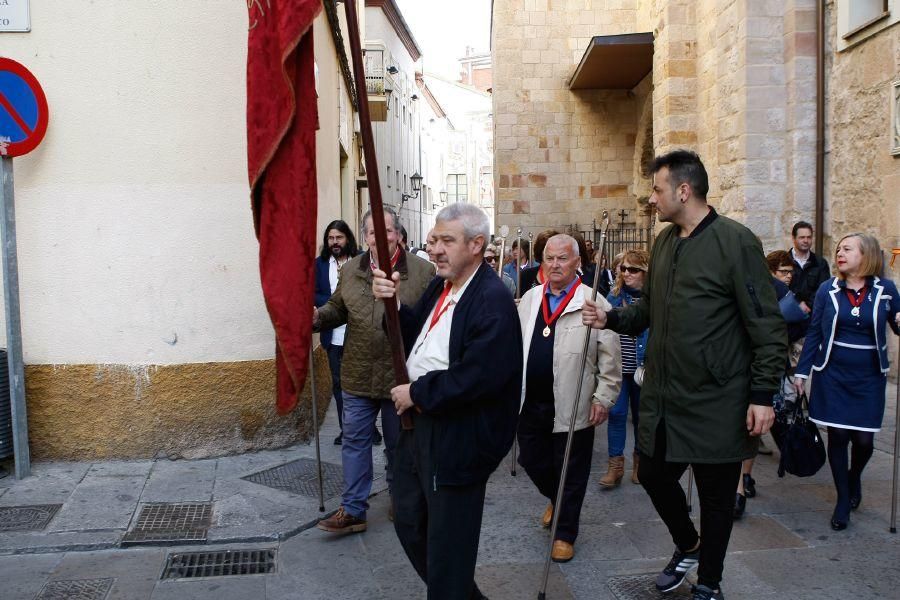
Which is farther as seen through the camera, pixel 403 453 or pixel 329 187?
pixel 329 187

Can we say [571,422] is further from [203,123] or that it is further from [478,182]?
[478,182]

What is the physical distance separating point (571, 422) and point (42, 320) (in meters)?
4.10

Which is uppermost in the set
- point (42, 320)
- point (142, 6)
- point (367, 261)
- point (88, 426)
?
point (142, 6)

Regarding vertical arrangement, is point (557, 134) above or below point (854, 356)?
above

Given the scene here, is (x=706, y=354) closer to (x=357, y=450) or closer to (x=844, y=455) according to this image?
(x=844, y=455)

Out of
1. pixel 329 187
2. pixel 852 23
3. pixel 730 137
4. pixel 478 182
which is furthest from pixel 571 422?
pixel 478 182

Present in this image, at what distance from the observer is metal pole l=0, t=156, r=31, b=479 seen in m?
5.67

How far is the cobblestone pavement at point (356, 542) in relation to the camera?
4.10 metres

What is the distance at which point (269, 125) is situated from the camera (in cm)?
310

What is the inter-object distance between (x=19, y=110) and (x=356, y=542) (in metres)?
3.64

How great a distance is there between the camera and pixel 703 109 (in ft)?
42.3

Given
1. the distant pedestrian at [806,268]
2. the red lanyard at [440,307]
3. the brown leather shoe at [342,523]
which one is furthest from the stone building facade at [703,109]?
the red lanyard at [440,307]

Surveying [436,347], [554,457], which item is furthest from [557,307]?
[436,347]

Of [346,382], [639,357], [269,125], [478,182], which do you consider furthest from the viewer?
[478,182]
